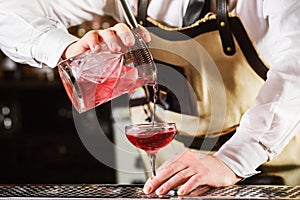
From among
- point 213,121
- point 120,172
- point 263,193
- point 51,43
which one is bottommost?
point 120,172

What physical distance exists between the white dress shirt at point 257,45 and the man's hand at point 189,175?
43mm

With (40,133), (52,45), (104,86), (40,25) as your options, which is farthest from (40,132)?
(104,86)

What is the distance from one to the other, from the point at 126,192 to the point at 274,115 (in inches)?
16.6

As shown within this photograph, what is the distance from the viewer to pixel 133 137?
1408 millimetres

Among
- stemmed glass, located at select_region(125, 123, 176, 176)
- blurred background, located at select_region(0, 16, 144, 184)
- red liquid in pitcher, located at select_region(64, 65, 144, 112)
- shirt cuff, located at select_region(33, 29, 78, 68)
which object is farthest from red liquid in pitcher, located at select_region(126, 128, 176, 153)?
blurred background, located at select_region(0, 16, 144, 184)

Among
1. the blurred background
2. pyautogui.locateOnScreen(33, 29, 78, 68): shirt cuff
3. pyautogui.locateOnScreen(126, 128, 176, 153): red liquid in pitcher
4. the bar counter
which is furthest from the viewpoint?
the blurred background

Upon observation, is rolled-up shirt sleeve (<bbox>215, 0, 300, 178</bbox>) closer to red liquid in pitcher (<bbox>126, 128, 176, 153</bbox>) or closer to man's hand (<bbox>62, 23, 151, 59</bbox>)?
red liquid in pitcher (<bbox>126, 128, 176, 153</bbox>)

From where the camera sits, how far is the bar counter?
4.19ft

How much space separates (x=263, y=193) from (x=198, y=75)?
0.71 m

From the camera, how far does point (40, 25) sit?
1.79 metres

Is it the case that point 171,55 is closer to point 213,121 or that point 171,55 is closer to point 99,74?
point 213,121

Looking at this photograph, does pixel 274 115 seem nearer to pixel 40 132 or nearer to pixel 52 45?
pixel 52 45

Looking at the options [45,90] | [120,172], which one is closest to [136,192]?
[120,172]

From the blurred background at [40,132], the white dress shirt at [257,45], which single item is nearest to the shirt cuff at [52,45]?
the white dress shirt at [257,45]
